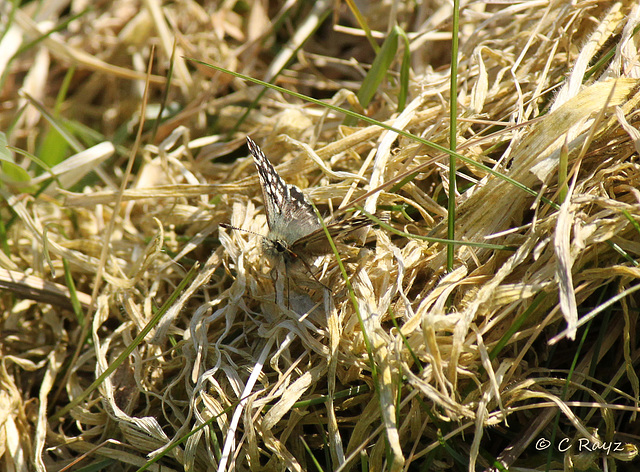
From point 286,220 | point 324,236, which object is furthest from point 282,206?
point 324,236

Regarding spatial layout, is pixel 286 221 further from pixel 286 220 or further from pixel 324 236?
pixel 324 236

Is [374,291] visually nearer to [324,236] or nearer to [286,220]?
[324,236]

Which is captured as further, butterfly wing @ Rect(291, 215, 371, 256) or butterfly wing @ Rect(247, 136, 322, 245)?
butterfly wing @ Rect(247, 136, 322, 245)

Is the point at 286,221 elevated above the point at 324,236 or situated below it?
below

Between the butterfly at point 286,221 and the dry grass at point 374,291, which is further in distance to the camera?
the butterfly at point 286,221

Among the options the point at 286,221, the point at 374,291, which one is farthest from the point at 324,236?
the point at 286,221

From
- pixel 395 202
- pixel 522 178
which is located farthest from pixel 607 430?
pixel 395 202

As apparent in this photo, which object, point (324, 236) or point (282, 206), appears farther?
point (282, 206)

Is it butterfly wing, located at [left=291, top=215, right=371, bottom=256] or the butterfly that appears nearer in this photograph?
butterfly wing, located at [left=291, top=215, right=371, bottom=256]
